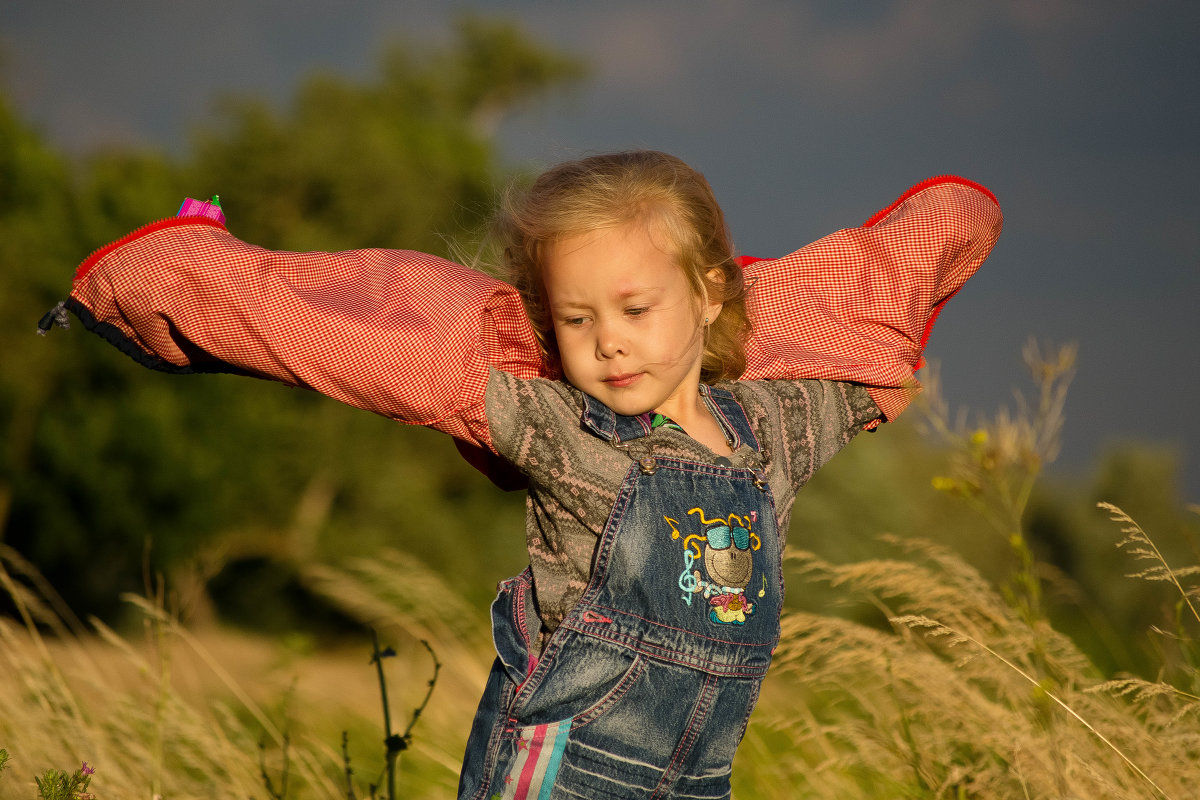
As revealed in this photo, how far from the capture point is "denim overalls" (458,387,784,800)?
1755 millimetres

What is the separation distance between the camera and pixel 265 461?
11.1 metres

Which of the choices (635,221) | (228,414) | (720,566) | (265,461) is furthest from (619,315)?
(265,461)

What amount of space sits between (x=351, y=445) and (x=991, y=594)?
9896mm

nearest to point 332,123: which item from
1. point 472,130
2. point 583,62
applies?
point 472,130

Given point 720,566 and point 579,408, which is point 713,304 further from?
point 720,566

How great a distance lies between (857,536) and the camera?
9648mm

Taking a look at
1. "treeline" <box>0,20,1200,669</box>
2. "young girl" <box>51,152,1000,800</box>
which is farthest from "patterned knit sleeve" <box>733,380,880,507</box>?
"treeline" <box>0,20,1200,669</box>

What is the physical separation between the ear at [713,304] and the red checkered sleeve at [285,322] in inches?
18.8

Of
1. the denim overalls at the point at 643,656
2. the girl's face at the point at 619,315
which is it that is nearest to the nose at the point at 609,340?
the girl's face at the point at 619,315

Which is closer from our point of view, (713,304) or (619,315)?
(619,315)

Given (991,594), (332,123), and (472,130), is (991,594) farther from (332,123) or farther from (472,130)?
(472,130)

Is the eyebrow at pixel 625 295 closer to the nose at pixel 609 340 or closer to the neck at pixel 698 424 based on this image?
the nose at pixel 609 340

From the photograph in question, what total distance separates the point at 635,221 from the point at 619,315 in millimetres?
182

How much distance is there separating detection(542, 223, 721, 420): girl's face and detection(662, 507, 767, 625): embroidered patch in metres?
0.25
